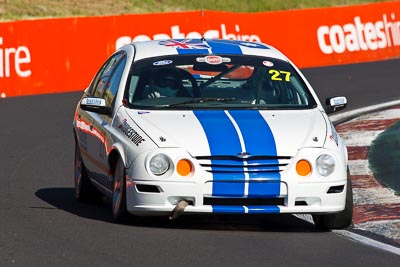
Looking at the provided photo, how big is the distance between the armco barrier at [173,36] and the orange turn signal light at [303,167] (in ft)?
47.4

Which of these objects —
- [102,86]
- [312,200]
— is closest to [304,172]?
[312,200]

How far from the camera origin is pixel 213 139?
9297mm

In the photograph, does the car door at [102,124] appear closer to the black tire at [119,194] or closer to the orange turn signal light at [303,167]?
the black tire at [119,194]

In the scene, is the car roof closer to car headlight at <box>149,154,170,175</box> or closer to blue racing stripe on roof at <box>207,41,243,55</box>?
blue racing stripe on roof at <box>207,41,243,55</box>

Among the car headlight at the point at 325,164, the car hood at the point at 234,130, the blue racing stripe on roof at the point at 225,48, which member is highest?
the blue racing stripe on roof at the point at 225,48

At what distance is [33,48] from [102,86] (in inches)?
505

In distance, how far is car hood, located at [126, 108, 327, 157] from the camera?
9.24m

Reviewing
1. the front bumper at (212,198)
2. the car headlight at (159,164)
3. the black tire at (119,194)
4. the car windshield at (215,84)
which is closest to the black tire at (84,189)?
the car windshield at (215,84)

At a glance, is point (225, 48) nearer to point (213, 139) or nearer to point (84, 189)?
point (84, 189)

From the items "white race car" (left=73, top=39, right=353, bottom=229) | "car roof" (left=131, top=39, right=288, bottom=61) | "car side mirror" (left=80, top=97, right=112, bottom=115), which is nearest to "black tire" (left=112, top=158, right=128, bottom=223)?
"white race car" (left=73, top=39, right=353, bottom=229)

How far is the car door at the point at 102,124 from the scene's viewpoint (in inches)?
401

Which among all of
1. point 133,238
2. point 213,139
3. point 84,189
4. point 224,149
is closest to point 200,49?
point 84,189

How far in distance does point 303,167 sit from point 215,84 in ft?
4.95

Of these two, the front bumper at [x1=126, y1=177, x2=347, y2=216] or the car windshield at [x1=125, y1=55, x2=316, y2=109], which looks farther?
the car windshield at [x1=125, y1=55, x2=316, y2=109]
